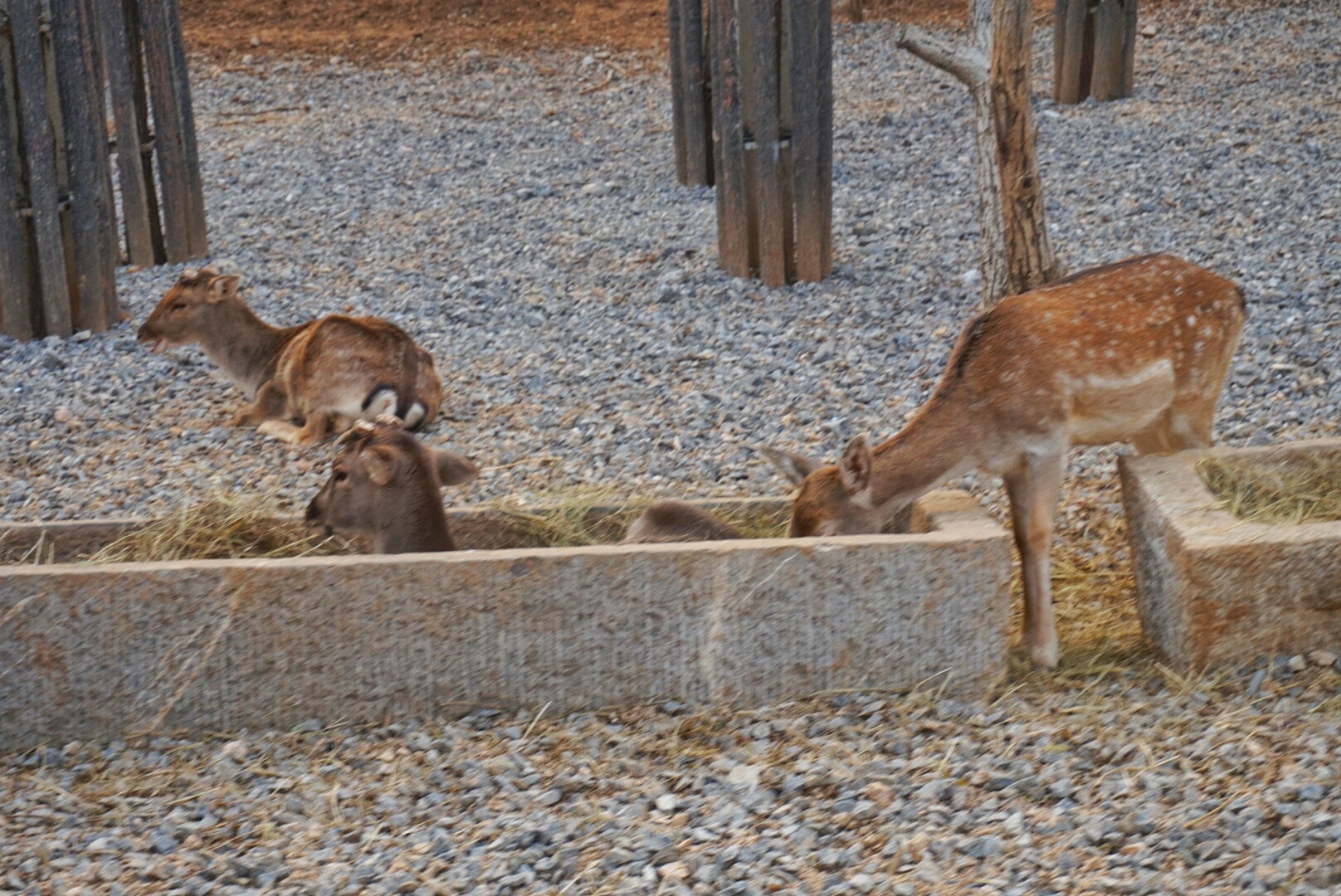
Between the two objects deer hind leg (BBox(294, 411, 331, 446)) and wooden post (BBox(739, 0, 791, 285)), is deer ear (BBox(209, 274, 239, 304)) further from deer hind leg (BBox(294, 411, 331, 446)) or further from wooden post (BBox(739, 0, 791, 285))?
wooden post (BBox(739, 0, 791, 285))

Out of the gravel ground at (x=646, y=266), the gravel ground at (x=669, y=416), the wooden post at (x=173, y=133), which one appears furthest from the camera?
the wooden post at (x=173, y=133)

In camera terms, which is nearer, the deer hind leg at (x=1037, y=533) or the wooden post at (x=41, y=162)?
the deer hind leg at (x=1037, y=533)

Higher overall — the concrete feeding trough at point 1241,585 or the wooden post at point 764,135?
the wooden post at point 764,135

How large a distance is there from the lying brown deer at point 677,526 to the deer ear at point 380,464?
2.74 ft

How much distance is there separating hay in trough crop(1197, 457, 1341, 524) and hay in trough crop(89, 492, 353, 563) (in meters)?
2.92

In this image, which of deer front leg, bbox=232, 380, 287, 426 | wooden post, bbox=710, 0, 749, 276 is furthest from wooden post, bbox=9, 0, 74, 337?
wooden post, bbox=710, 0, 749, 276

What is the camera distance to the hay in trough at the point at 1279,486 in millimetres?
5223

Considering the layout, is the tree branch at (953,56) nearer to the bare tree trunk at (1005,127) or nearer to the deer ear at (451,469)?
the bare tree trunk at (1005,127)

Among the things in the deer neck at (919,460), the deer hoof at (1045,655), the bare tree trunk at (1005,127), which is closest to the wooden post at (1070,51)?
the bare tree trunk at (1005,127)

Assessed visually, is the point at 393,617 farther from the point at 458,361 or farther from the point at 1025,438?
the point at 458,361

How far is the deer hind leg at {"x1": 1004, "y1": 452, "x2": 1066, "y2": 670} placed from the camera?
17.2 feet

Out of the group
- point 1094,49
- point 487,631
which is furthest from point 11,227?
point 1094,49

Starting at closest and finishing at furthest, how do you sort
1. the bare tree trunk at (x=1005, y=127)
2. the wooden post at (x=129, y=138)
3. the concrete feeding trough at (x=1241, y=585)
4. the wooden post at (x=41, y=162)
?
the concrete feeding trough at (x=1241, y=585)
the bare tree trunk at (x=1005, y=127)
the wooden post at (x=41, y=162)
the wooden post at (x=129, y=138)

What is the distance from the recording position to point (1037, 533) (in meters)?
5.29
